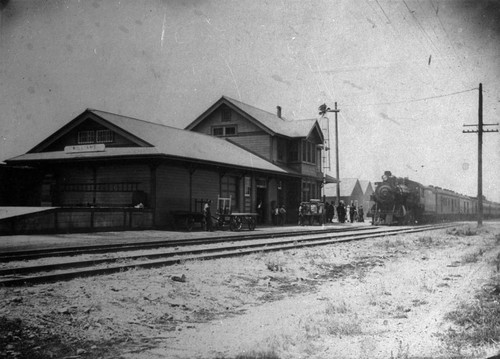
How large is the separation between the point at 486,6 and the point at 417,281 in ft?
18.4

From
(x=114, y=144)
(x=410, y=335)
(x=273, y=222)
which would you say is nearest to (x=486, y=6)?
(x=410, y=335)

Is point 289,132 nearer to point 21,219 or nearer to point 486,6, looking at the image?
point 21,219

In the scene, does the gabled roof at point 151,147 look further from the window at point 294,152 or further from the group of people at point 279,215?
the window at point 294,152

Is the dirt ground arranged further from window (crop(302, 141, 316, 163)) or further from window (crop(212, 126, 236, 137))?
window (crop(302, 141, 316, 163))

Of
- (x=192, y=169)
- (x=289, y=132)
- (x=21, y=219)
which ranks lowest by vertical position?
(x=21, y=219)

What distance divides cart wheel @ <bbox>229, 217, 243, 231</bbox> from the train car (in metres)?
12.9

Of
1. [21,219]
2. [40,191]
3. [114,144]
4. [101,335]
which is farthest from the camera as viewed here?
[40,191]

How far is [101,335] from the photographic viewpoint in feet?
18.5

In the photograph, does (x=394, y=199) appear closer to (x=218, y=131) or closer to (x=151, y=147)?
(x=218, y=131)

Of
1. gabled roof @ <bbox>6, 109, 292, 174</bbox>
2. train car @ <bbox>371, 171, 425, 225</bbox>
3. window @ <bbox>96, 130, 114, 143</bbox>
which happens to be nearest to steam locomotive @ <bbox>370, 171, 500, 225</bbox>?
train car @ <bbox>371, 171, 425, 225</bbox>

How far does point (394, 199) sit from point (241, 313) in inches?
1045

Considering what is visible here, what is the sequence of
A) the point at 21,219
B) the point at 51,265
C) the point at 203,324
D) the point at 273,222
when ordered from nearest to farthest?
the point at 203,324 < the point at 51,265 < the point at 21,219 < the point at 273,222

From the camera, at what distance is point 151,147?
2177 cm

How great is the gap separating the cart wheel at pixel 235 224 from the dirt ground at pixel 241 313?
11.4 metres
